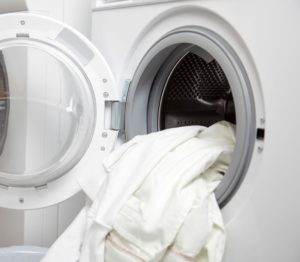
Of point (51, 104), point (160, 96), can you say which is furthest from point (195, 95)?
point (51, 104)

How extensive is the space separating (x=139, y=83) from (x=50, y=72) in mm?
242

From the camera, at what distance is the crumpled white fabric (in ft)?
2.32

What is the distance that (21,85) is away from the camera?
3.51ft

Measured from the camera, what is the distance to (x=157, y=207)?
0.72 meters

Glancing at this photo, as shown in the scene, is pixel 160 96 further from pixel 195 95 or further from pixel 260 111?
pixel 260 111

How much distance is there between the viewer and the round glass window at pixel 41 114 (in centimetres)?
98

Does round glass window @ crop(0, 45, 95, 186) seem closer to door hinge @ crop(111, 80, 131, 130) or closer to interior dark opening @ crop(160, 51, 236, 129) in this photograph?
door hinge @ crop(111, 80, 131, 130)

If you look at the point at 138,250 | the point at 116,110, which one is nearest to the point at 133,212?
the point at 138,250

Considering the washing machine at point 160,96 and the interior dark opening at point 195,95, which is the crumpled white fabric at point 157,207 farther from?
the interior dark opening at point 195,95

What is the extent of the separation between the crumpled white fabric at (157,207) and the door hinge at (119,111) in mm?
109

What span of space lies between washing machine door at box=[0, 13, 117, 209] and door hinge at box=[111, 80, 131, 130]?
3 cm

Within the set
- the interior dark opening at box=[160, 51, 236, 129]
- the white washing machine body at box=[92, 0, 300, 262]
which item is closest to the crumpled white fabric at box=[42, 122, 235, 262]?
the white washing machine body at box=[92, 0, 300, 262]

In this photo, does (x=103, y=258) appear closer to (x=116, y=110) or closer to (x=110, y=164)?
(x=110, y=164)

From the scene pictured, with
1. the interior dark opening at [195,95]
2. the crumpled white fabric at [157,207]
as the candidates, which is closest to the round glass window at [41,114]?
the crumpled white fabric at [157,207]
